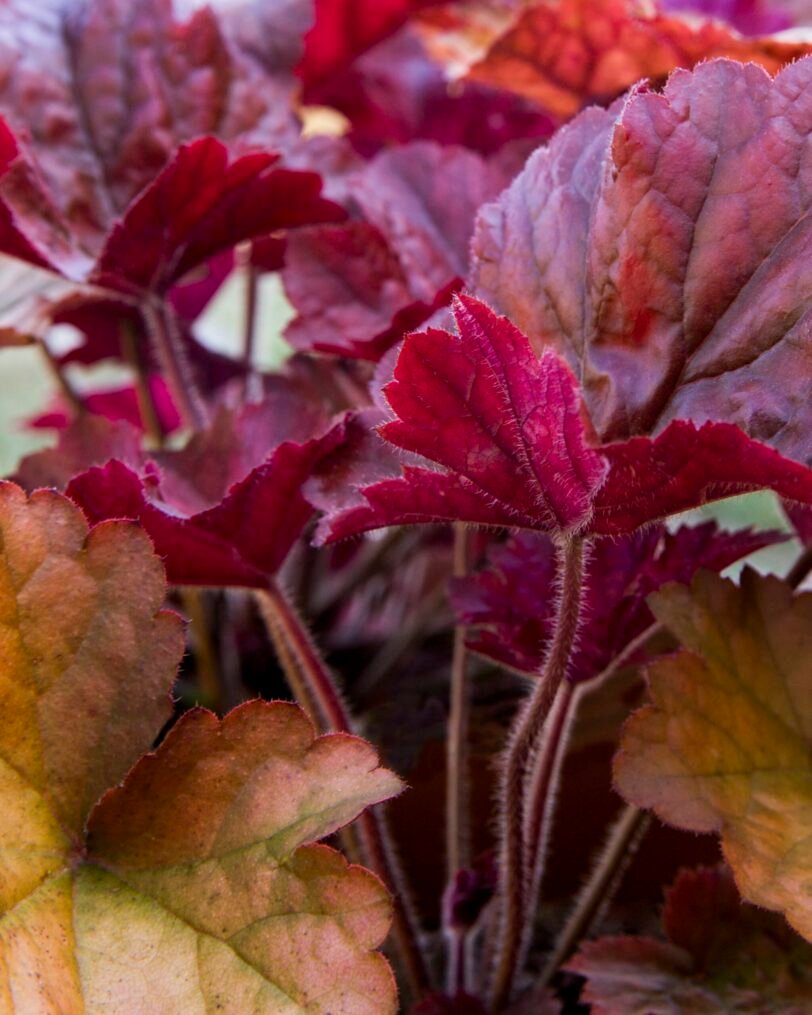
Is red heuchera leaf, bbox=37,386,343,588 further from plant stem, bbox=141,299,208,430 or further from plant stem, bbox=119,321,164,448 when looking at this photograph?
plant stem, bbox=119,321,164,448

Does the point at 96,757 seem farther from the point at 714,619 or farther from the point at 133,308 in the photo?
the point at 133,308

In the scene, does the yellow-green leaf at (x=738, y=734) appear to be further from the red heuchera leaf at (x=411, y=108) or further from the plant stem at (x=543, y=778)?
the red heuchera leaf at (x=411, y=108)

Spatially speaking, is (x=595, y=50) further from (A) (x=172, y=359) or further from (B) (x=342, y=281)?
(A) (x=172, y=359)

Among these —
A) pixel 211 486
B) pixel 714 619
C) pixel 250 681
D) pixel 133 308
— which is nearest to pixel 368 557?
pixel 250 681

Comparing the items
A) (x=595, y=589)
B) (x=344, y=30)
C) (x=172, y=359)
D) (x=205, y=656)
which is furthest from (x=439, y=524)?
(x=344, y=30)

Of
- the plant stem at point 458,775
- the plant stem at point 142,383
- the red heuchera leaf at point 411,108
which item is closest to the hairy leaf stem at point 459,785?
the plant stem at point 458,775
